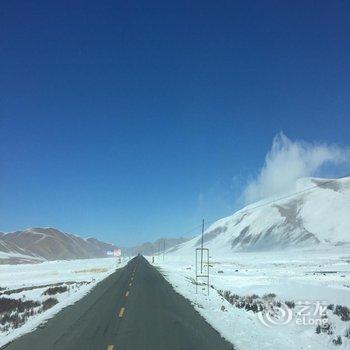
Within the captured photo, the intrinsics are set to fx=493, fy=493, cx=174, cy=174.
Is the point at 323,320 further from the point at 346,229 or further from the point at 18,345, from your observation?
the point at 346,229

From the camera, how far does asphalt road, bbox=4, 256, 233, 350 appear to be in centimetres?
1300

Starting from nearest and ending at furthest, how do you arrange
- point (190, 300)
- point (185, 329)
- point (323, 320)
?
point (185, 329), point (323, 320), point (190, 300)

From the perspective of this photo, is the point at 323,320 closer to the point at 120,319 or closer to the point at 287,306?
the point at 287,306

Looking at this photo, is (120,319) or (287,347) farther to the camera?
(120,319)

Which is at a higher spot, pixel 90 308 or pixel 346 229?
pixel 346 229

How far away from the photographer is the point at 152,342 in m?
13.4

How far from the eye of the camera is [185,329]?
15.6 meters

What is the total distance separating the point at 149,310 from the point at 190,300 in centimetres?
473

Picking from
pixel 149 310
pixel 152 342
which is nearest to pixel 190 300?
pixel 149 310

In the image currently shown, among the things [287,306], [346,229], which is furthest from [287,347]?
[346,229]

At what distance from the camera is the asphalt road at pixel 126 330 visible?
42.7ft

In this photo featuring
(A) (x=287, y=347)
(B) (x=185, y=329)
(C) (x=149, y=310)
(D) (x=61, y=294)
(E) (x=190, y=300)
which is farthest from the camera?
(D) (x=61, y=294)

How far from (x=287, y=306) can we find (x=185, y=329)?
7.45 m

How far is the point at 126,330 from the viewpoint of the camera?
1537 cm
